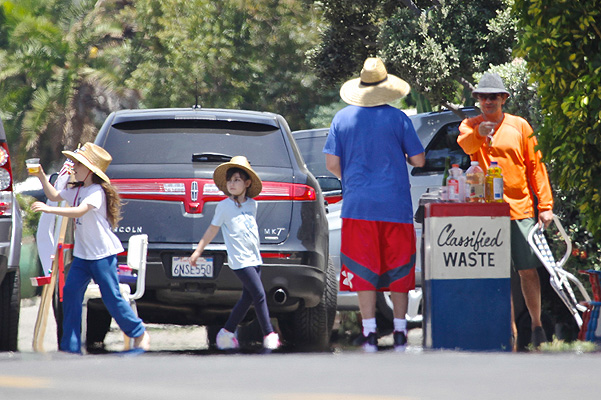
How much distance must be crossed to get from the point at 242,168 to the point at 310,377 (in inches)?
121

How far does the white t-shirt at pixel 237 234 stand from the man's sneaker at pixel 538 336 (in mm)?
2079

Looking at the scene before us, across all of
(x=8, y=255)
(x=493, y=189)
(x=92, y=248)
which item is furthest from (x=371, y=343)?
(x=8, y=255)

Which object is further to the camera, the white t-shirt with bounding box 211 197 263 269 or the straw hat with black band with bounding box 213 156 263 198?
the straw hat with black band with bounding box 213 156 263 198

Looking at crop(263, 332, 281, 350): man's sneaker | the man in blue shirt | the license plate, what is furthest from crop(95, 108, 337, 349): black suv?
the man in blue shirt

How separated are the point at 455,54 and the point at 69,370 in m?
9.82

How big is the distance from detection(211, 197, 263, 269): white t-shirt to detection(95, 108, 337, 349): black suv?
17 centimetres

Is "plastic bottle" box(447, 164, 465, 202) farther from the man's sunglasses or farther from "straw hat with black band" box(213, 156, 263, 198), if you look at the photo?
"straw hat with black band" box(213, 156, 263, 198)

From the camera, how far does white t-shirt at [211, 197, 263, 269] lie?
24.0 feet

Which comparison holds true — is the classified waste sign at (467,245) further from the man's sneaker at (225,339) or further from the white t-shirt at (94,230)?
the white t-shirt at (94,230)

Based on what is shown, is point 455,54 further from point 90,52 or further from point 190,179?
point 90,52

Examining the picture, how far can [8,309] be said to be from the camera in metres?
7.36

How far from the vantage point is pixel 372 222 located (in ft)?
23.3

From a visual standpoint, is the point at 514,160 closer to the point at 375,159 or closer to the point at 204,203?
the point at 375,159

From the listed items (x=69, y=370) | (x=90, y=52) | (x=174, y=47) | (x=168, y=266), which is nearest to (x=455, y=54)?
(x=168, y=266)
